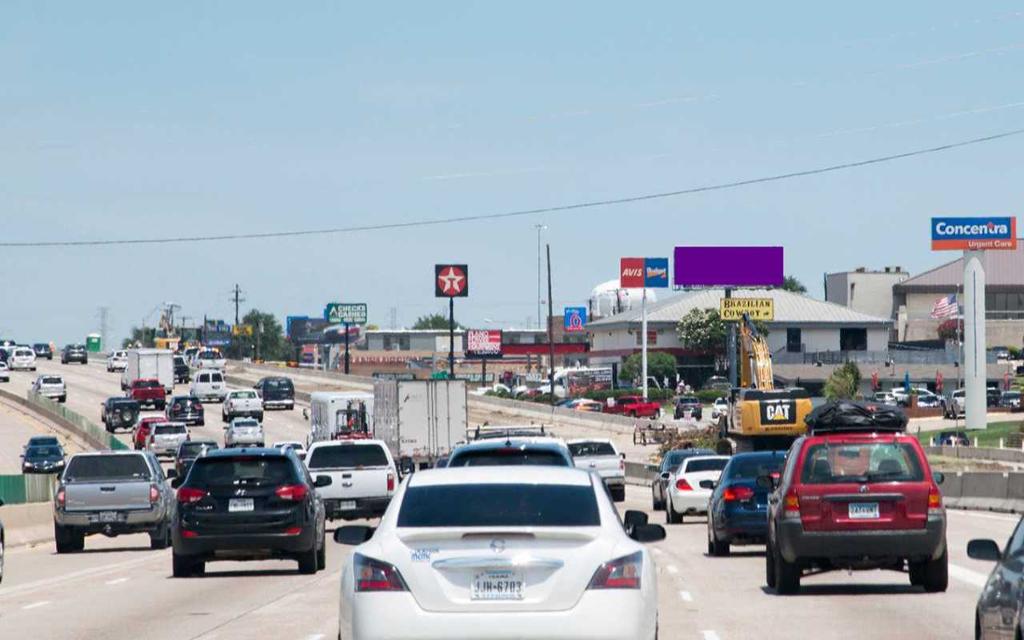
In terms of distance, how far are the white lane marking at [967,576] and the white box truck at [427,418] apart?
2941 cm

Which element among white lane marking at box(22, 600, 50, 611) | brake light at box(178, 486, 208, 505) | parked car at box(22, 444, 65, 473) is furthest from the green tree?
white lane marking at box(22, 600, 50, 611)

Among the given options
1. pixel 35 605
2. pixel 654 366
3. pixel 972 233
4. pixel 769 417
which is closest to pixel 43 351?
pixel 654 366

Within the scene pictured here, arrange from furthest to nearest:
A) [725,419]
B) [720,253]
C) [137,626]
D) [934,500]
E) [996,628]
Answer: [720,253], [725,419], [934,500], [137,626], [996,628]

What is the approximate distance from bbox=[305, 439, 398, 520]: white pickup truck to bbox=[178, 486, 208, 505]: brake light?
9.45 m

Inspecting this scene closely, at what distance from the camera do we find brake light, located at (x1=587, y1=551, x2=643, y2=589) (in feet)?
37.4

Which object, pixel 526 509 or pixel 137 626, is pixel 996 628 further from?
pixel 137 626

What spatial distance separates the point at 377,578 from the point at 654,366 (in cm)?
14015

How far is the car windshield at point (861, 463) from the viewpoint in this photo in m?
19.9

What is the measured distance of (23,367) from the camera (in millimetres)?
135875

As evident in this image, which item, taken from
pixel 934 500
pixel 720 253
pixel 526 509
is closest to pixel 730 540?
pixel 934 500

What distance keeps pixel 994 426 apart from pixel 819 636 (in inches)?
3274

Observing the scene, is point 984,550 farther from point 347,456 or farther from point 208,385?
point 208,385

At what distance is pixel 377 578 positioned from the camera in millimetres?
11398

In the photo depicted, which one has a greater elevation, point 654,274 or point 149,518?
point 654,274
